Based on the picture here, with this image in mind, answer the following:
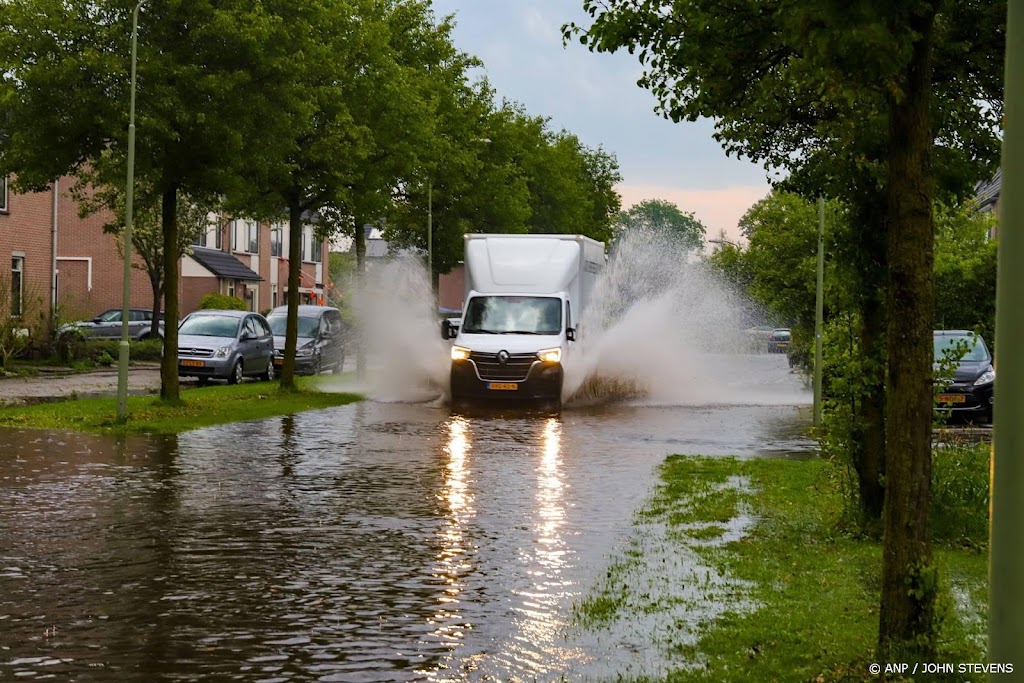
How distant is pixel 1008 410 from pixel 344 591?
5971 millimetres

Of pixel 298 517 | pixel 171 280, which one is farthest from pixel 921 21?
pixel 171 280

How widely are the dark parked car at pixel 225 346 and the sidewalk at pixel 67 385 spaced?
3.58 feet

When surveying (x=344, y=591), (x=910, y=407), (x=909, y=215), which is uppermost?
(x=909, y=215)

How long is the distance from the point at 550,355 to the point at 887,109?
1995 cm

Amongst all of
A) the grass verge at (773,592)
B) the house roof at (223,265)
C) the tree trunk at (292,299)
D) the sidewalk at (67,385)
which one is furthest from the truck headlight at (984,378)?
the house roof at (223,265)

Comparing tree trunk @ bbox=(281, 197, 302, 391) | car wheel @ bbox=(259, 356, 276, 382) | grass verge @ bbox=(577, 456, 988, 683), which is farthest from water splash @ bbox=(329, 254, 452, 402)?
grass verge @ bbox=(577, 456, 988, 683)

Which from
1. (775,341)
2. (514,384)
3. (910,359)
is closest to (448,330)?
(514,384)

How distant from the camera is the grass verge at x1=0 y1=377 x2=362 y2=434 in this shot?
2100 cm

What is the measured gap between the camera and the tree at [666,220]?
511 feet

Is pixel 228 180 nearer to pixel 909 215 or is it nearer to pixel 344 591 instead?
pixel 344 591

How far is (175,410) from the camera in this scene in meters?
23.6

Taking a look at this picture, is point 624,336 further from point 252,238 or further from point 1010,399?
point 252,238

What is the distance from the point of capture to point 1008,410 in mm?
3732

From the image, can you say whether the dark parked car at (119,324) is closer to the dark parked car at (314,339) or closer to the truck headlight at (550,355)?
the dark parked car at (314,339)
